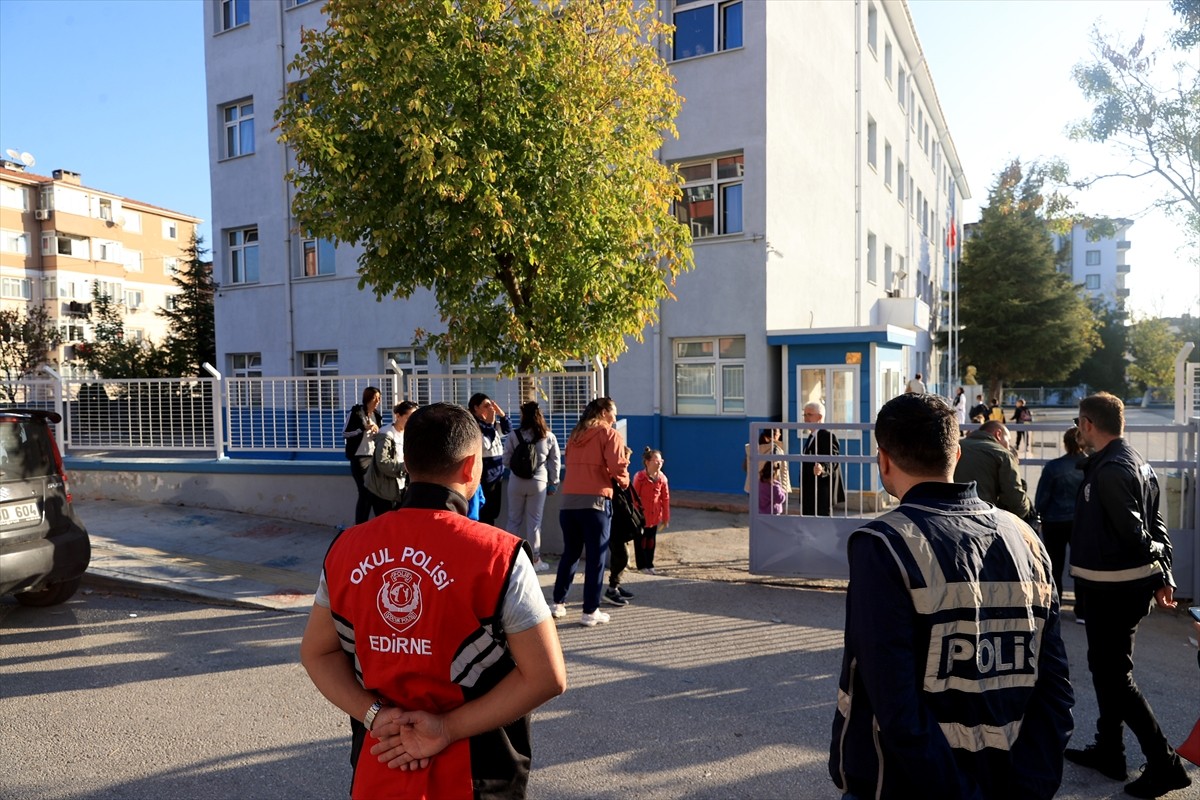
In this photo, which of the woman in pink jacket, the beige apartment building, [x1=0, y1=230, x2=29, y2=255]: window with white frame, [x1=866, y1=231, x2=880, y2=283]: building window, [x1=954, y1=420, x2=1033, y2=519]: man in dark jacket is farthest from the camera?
the beige apartment building

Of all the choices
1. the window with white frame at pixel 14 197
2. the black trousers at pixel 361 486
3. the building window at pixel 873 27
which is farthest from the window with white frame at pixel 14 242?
the black trousers at pixel 361 486

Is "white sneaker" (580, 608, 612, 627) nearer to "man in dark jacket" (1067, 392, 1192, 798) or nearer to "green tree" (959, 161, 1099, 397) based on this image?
"man in dark jacket" (1067, 392, 1192, 798)

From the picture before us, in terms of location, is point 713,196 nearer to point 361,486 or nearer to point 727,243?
point 727,243

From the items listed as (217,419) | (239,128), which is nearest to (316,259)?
(239,128)

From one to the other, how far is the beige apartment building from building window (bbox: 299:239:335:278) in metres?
32.6

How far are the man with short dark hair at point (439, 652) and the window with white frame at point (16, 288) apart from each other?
57041 millimetres

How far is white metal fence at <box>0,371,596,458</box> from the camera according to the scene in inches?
398

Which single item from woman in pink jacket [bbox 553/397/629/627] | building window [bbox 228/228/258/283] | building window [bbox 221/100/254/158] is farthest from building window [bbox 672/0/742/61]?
building window [bbox 228/228/258/283]

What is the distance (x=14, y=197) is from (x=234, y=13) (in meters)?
37.7

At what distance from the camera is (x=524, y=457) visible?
8.09 meters

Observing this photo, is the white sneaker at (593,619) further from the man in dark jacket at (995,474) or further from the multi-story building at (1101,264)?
→ the multi-story building at (1101,264)

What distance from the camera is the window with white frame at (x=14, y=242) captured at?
47.9m

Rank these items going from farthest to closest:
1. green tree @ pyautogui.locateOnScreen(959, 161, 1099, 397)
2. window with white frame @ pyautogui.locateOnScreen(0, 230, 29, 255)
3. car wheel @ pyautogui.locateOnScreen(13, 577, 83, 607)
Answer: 1. window with white frame @ pyautogui.locateOnScreen(0, 230, 29, 255)
2. green tree @ pyautogui.locateOnScreen(959, 161, 1099, 397)
3. car wheel @ pyautogui.locateOnScreen(13, 577, 83, 607)

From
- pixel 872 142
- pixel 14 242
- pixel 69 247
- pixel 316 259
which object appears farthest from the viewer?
pixel 69 247
